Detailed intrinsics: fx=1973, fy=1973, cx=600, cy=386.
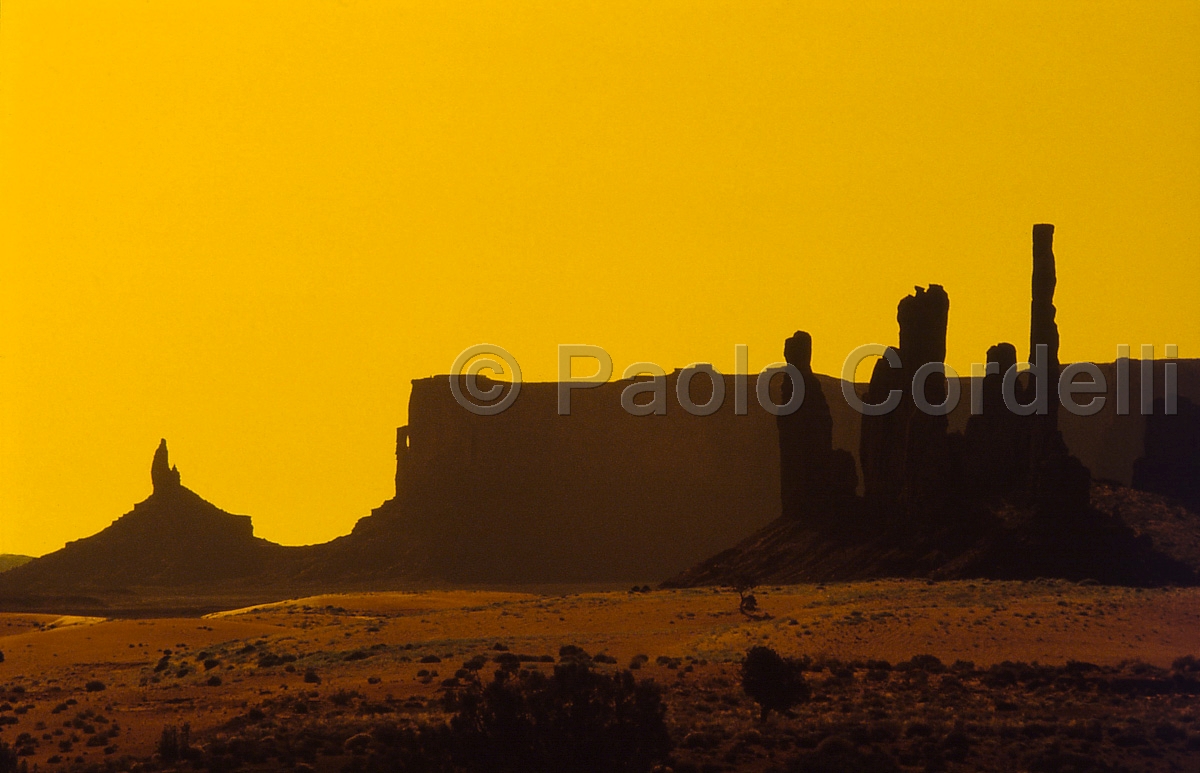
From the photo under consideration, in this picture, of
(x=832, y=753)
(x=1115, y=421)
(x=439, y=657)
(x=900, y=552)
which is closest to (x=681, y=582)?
(x=900, y=552)

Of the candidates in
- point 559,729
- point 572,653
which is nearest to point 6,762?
point 559,729

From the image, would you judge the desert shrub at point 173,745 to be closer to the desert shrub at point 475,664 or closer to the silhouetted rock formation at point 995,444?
the desert shrub at point 475,664

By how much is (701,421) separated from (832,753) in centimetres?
13938

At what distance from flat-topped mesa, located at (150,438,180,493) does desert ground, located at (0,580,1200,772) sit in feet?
303

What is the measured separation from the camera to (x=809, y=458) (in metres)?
90.8

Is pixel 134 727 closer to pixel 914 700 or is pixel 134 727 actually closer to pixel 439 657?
pixel 439 657

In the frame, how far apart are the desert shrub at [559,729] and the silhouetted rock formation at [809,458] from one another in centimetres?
5703

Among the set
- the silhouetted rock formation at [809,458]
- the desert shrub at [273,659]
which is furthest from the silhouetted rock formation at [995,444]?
the desert shrub at [273,659]

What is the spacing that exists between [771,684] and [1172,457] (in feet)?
200

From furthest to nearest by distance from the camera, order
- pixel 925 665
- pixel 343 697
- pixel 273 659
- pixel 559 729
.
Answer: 1. pixel 273 659
2. pixel 925 665
3. pixel 343 697
4. pixel 559 729

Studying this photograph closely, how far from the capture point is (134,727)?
1635 inches

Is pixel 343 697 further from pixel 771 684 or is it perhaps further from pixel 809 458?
pixel 809 458

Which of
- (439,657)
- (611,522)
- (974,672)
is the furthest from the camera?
(611,522)

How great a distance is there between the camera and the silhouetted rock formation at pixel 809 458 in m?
89.2
